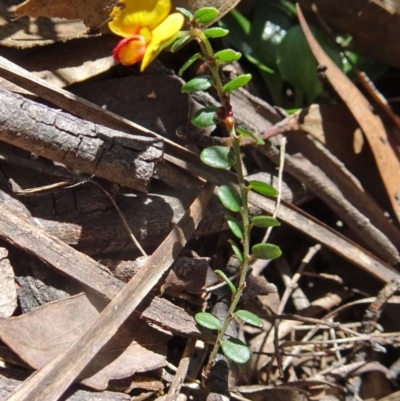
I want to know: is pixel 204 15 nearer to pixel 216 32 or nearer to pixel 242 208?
pixel 216 32

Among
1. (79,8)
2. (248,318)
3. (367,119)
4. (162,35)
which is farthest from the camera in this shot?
(367,119)

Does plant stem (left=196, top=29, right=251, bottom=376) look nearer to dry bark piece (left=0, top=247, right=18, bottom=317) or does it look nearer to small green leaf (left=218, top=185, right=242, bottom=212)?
small green leaf (left=218, top=185, right=242, bottom=212)

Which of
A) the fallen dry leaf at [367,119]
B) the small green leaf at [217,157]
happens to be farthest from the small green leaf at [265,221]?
the fallen dry leaf at [367,119]

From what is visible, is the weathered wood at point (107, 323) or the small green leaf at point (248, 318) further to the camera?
the small green leaf at point (248, 318)

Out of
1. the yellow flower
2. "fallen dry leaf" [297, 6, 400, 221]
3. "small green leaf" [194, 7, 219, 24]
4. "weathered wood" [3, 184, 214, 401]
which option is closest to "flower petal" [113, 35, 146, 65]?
the yellow flower

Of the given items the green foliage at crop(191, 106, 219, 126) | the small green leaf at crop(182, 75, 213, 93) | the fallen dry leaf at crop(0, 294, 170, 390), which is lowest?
the fallen dry leaf at crop(0, 294, 170, 390)

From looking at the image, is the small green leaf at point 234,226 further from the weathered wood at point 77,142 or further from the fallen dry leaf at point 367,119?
the fallen dry leaf at point 367,119

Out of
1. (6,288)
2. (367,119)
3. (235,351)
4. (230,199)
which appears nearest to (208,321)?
(235,351)
